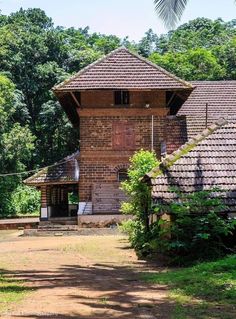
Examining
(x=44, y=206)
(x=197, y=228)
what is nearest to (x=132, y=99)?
(x=44, y=206)

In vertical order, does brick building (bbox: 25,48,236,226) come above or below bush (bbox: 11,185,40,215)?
above

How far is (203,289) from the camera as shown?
8.00 m

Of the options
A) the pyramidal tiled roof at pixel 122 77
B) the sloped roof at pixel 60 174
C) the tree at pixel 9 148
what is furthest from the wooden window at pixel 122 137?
the tree at pixel 9 148

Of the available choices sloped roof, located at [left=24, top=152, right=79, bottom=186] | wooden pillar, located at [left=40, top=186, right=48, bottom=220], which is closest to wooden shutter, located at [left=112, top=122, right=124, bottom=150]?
sloped roof, located at [left=24, top=152, right=79, bottom=186]

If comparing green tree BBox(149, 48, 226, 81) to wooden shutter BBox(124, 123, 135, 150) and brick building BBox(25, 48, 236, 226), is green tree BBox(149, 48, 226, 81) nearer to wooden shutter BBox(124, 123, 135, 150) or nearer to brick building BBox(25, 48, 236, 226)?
brick building BBox(25, 48, 236, 226)

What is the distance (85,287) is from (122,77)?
17.9 meters

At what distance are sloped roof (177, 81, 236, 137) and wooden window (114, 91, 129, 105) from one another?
10.00 feet

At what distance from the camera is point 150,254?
1346 centimetres

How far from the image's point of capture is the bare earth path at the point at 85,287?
6.62 meters

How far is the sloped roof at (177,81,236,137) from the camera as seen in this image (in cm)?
2598

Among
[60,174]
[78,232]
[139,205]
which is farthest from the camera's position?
[60,174]

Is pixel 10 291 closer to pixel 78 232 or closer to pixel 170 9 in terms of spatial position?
pixel 170 9

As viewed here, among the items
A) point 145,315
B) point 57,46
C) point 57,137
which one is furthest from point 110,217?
point 57,46

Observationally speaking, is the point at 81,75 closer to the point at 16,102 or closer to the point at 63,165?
the point at 63,165
